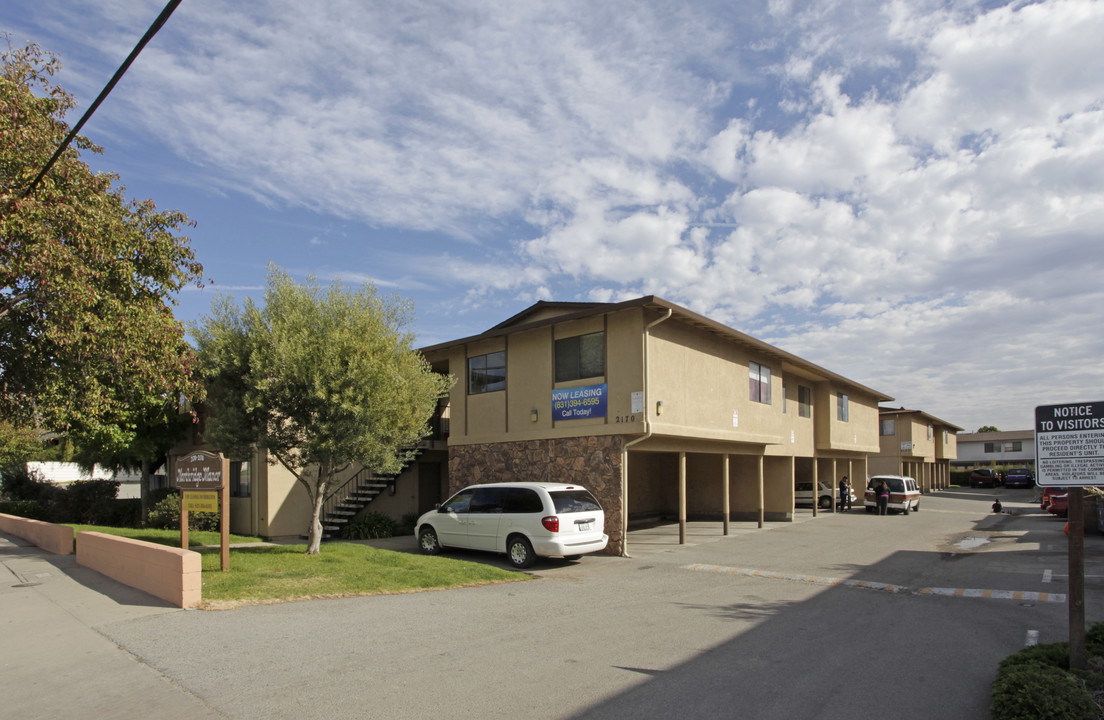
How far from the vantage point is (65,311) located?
11617 mm

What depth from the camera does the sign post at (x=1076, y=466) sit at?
6133 mm

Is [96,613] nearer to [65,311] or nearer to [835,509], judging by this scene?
[65,311]

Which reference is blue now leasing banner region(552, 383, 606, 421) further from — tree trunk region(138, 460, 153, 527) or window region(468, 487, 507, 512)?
tree trunk region(138, 460, 153, 527)

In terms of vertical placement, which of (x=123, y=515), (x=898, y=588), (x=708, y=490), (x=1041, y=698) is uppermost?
(x=1041, y=698)

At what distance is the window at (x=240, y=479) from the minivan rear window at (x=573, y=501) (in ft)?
37.1

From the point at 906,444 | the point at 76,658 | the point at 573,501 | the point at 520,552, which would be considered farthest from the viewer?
the point at 906,444

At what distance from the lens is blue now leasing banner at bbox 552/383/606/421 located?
16875mm

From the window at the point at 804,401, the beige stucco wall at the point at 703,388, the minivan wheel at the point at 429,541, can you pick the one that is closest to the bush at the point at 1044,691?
the beige stucco wall at the point at 703,388

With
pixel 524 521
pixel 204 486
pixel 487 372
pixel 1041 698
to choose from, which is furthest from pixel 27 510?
pixel 1041 698

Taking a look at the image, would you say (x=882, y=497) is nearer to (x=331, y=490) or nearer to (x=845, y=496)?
(x=845, y=496)

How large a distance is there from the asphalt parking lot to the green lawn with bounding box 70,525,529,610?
19.2 inches

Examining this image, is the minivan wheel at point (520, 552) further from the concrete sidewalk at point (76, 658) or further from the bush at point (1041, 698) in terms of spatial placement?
the bush at point (1041, 698)

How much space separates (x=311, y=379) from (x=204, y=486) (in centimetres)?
258

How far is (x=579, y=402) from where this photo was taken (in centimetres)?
1734
